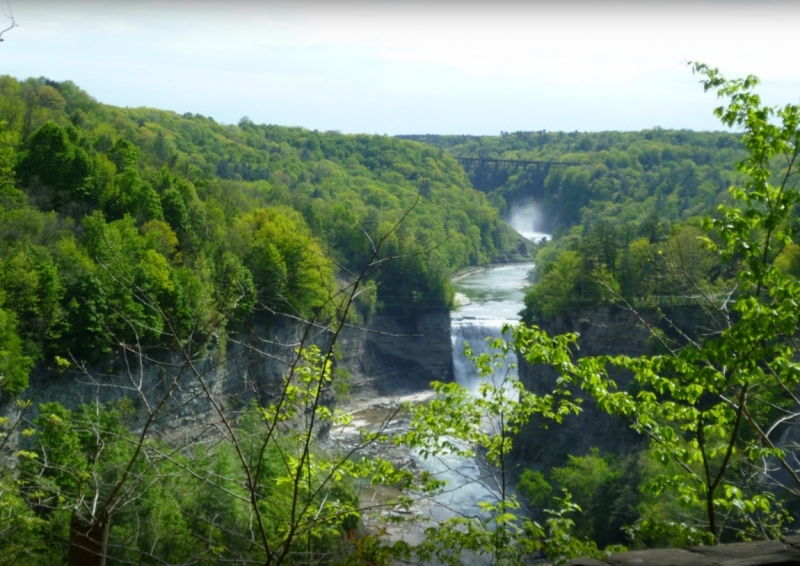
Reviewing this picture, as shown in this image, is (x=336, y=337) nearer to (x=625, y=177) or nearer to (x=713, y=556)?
(x=713, y=556)

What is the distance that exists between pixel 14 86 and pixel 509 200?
9521cm

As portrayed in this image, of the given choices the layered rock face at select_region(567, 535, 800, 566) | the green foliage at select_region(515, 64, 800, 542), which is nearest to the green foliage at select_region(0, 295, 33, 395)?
the green foliage at select_region(515, 64, 800, 542)

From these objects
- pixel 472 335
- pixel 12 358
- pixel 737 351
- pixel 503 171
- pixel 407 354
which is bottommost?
pixel 407 354

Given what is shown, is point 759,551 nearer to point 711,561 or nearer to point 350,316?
point 711,561

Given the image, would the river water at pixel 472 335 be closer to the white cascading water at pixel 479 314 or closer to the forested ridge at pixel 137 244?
the white cascading water at pixel 479 314

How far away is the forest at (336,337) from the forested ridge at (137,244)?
0.59ft

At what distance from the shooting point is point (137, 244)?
37031mm

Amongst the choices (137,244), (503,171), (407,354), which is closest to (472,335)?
(407,354)

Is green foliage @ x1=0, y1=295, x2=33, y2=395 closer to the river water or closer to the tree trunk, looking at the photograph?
the river water

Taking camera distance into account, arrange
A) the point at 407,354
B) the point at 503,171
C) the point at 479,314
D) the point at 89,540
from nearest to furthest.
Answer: the point at 89,540 → the point at 407,354 → the point at 479,314 → the point at 503,171

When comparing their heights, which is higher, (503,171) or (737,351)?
(503,171)

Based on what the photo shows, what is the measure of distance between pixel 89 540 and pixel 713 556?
4.74 meters

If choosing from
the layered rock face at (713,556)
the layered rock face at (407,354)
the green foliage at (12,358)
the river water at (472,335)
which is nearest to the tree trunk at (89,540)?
the layered rock face at (713,556)

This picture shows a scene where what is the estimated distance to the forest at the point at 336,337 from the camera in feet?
26.4
